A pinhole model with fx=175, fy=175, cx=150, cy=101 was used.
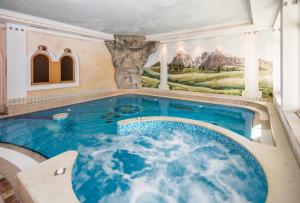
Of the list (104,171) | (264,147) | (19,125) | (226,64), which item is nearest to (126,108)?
(19,125)

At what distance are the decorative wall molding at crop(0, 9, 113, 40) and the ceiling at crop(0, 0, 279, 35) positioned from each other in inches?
11.4

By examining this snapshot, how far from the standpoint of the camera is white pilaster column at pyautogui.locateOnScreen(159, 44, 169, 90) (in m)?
11.5

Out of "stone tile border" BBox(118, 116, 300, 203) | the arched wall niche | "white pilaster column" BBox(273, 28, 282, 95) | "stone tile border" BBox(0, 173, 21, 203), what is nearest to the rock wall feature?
Result: the arched wall niche

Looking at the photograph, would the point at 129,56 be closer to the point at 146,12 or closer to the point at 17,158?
the point at 146,12

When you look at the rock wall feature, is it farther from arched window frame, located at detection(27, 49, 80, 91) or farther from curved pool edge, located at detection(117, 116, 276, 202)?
curved pool edge, located at detection(117, 116, 276, 202)

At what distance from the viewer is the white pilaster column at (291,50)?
4.20m

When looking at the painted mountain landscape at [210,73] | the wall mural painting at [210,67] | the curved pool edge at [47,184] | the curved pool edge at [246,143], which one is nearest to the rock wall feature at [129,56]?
the wall mural painting at [210,67]

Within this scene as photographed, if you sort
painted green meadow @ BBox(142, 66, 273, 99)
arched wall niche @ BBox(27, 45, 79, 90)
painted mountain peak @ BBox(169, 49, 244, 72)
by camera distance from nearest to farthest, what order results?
arched wall niche @ BBox(27, 45, 79, 90), painted green meadow @ BBox(142, 66, 273, 99), painted mountain peak @ BBox(169, 49, 244, 72)

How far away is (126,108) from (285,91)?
20.5ft

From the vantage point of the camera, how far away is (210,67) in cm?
973

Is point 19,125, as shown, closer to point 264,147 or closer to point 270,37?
point 264,147

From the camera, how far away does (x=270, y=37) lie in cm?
785

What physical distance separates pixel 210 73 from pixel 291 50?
5584 millimetres

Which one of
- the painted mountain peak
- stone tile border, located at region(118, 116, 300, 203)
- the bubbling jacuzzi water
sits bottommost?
the bubbling jacuzzi water
